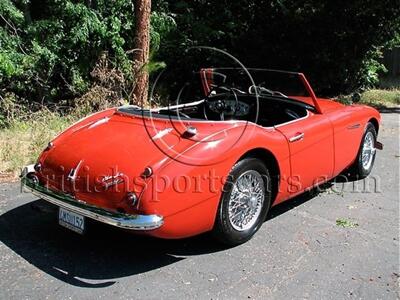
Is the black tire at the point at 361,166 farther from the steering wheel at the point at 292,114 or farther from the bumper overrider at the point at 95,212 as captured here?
the bumper overrider at the point at 95,212

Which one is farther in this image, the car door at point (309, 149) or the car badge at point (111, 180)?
the car door at point (309, 149)

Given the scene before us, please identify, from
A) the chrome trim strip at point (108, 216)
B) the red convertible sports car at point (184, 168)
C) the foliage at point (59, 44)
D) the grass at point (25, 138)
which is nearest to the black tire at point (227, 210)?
the red convertible sports car at point (184, 168)

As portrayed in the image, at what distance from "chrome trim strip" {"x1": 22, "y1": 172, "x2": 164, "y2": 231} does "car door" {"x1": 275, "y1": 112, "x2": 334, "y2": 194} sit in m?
1.56

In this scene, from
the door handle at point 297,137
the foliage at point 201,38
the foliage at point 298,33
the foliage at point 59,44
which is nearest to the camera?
the door handle at point 297,137

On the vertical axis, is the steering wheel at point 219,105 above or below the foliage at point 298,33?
below

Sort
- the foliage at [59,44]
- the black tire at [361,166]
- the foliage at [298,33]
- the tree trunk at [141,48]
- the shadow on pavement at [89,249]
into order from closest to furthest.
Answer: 1. the shadow on pavement at [89,249]
2. the black tire at [361,166]
3. the foliage at [59,44]
4. the tree trunk at [141,48]
5. the foliage at [298,33]

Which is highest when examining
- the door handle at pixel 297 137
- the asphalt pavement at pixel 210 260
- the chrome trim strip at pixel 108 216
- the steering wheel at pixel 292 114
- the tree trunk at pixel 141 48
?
the tree trunk at pixel 141 48

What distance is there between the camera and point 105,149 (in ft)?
12.1

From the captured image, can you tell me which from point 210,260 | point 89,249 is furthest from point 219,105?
point 89,249

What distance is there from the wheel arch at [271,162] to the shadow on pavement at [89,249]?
72cm

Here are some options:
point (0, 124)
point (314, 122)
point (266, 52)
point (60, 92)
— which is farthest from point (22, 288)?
point (266, 52)

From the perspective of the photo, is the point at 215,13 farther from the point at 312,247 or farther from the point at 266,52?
the point at 312,247

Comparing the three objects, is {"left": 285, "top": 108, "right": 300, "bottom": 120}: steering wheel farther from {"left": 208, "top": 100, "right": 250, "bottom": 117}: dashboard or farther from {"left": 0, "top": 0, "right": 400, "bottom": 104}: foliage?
{"left": 0, "top": 0, "right": 400, "bottom": 104}: foliage

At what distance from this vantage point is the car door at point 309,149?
4.26 metres
